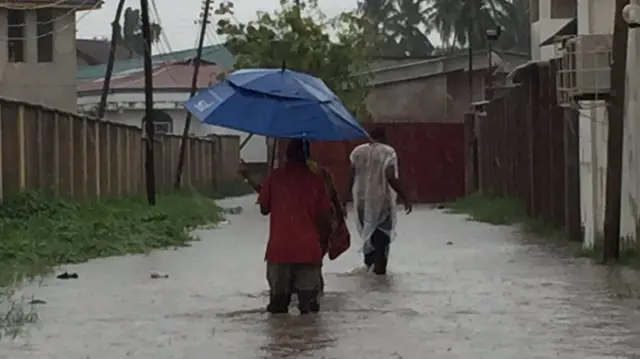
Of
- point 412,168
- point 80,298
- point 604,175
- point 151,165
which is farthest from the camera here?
point 412,168

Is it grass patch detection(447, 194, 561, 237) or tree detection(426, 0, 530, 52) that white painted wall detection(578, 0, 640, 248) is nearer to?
grass patch detection(447, 194, 561, 237)

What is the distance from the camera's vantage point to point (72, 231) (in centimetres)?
2025

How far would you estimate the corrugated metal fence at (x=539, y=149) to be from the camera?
19172 mm

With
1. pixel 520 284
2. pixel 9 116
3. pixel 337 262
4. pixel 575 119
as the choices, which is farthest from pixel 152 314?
pixel 9 116

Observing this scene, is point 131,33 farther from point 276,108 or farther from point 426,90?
point 276,108

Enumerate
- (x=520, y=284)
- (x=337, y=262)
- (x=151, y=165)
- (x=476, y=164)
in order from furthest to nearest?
(x=476, y=164) → (x=151, y=165) → (x=337, y=262) → (x=520, y=284)

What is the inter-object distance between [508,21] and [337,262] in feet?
202

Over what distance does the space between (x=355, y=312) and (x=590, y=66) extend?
4922 millimetres

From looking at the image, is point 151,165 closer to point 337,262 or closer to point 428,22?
point 337,262

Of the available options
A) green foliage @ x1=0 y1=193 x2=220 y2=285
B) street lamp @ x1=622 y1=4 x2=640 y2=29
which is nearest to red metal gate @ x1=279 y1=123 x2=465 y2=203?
green foliage @ x1=0 y1=193 x2=220 y2=285

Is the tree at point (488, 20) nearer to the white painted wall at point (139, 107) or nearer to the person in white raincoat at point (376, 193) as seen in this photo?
the white painted wall at point (139, 107)

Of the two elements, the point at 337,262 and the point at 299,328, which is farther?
the point at 337,262

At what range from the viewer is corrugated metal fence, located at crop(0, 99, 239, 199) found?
73.2 feet

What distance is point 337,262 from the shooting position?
18.2m
